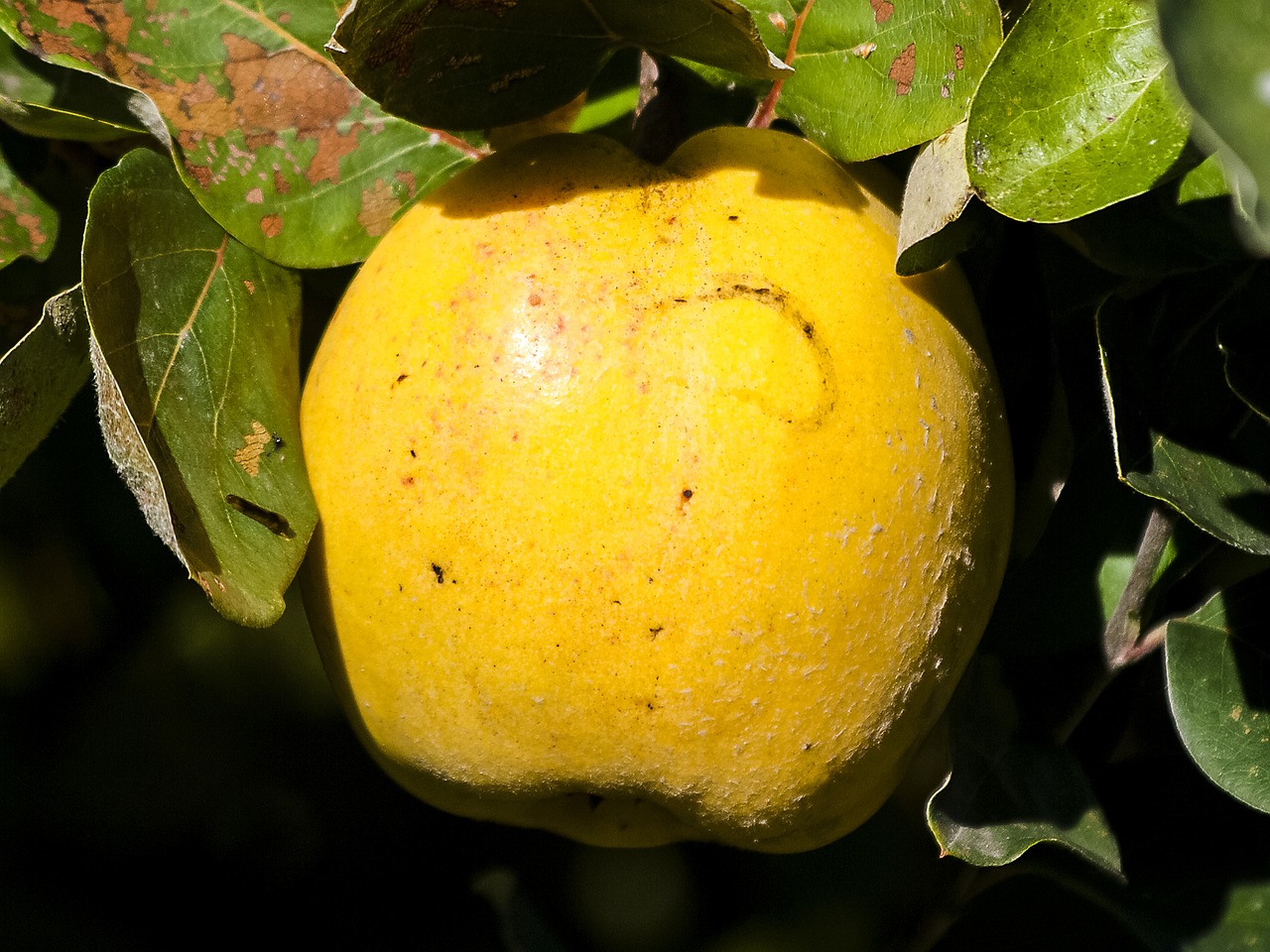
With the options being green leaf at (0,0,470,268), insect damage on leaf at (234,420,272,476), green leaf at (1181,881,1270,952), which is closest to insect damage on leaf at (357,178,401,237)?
green leaf at (0,0,470,268)

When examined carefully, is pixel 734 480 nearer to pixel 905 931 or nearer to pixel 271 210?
pixel 271 210

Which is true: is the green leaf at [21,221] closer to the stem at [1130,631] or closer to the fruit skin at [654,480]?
the fruit skin at [654,480]

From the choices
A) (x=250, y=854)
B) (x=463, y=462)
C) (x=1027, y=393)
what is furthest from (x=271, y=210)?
(x=250, y=854)

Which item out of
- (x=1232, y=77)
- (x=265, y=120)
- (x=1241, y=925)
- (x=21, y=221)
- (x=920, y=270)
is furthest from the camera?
(x=1241, y=925)

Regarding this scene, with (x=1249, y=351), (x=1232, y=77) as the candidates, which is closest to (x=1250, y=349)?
(x=1249, y=351)

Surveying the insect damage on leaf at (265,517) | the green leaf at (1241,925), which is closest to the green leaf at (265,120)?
the insect damage on leaf at (265,517)

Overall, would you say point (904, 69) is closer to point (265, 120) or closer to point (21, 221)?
point (265, 120)

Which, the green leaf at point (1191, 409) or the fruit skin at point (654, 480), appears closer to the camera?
the fruit skin at point (654, 480)

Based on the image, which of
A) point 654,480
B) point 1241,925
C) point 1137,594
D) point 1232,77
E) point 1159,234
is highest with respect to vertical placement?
point 1232,77
